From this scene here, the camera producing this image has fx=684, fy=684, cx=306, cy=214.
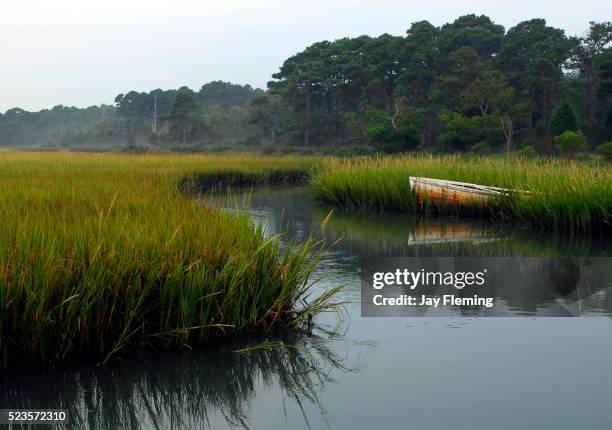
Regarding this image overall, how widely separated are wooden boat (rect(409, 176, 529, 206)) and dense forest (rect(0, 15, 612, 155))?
1362 cm

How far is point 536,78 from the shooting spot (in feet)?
133

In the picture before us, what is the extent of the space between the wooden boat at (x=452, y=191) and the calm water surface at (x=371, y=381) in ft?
24.5

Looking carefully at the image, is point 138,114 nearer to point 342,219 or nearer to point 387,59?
point 387,59

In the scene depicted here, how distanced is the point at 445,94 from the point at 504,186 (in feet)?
104

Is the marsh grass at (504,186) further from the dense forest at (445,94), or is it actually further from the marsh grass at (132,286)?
the dense forest at (445,94)

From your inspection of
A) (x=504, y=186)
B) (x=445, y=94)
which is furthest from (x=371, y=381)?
(x=445, y=94)

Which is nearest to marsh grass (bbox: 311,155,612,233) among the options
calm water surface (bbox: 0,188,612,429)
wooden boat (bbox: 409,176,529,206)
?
wooden boat (bbox: 409,176,529,206)

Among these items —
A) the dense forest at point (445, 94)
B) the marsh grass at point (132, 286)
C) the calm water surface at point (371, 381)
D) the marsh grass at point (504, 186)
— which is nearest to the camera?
the calm water surface at point (371, 381)

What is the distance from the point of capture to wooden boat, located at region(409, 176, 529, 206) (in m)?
14.4

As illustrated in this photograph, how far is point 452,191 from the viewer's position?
15000 millimetres

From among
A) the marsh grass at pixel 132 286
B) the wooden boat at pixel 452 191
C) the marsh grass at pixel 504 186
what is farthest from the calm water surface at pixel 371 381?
the wooden boat at pixel 452 191

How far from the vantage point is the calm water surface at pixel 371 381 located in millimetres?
4367

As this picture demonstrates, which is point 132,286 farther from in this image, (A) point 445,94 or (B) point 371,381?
(A) point 445,94

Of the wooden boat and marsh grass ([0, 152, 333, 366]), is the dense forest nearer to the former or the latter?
the wooden boat
